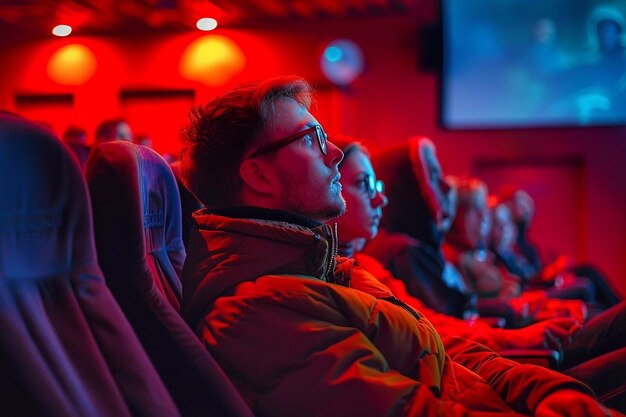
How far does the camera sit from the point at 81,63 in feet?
3.95

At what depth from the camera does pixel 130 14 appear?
1.27m

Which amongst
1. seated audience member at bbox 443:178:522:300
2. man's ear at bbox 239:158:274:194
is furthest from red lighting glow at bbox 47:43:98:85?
seated audience member at bbox 443:178:522:300

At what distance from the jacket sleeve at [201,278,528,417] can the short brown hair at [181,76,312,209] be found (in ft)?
0.72

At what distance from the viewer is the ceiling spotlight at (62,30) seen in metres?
1.13

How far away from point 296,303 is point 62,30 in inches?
23.2

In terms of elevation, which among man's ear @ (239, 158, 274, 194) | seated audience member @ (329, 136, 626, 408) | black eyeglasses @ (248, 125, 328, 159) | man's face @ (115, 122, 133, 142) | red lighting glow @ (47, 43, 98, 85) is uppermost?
red lighting glow @ (47, 43, 98, 85)

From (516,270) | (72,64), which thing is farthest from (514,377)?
(516,270)

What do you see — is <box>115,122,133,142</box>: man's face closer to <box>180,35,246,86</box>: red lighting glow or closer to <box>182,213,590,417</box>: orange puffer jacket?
A: <box>180,35,246,86</box>: red lighting glow

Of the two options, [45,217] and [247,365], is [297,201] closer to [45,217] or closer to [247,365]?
[247,365]

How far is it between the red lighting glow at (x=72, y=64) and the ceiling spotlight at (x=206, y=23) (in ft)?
0.65

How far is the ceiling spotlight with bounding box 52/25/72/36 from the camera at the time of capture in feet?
3.71

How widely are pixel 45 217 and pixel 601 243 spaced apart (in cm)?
668

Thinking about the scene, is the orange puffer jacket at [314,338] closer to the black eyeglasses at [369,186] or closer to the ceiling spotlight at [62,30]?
the ceiling spotlight at [62,30]

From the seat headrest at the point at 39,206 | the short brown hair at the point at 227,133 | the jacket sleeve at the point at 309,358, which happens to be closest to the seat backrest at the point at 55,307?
the seat headrest at the point at 39,206
